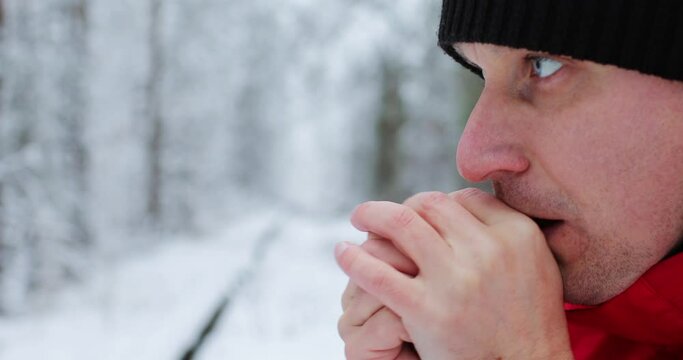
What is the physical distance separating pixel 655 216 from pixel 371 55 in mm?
20096

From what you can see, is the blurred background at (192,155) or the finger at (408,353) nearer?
the finger at (408,353)

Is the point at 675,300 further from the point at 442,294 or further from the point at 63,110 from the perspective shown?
the point at 63,110

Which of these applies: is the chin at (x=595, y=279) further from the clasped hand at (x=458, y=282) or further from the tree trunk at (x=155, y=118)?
the tree trunk at (x=155, y=118)

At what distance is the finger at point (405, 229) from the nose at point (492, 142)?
0.13 m

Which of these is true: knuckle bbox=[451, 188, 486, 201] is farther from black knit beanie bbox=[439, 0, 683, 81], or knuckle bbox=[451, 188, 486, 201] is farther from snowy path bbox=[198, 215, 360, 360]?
snowy path bbox=[198, 215, 360, 360]

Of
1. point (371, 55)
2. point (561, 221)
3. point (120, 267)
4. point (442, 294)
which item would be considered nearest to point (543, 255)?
point (561, 221)

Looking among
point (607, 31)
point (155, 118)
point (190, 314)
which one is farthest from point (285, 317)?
point (155, 118)

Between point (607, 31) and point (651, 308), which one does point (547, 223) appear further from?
point (607, 31)

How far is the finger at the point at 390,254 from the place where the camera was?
39.6 inches

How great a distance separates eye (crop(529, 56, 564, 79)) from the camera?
1003 mm

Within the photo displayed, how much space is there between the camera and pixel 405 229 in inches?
39.3

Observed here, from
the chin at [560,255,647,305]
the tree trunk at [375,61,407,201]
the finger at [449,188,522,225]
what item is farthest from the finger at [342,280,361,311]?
the tree trunk at [375,61,407,201]

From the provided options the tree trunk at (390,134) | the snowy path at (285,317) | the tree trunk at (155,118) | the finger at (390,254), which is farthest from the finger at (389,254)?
the tree trunk at (390,134)

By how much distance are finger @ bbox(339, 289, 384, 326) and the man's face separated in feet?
0.85
